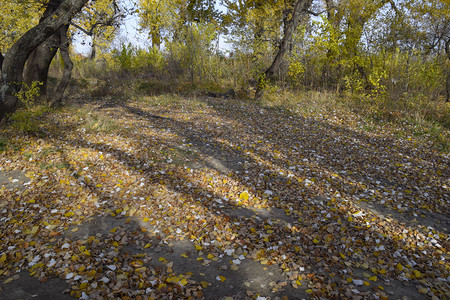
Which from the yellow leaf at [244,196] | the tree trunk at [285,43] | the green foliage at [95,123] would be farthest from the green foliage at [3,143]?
the tree trunk at [285,43]

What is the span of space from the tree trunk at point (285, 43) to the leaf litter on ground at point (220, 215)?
18.9ft

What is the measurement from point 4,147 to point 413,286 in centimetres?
783

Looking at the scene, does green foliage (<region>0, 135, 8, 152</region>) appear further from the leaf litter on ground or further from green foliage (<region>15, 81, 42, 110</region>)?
green foliage (<region>15, 81, 42, 110</region>)

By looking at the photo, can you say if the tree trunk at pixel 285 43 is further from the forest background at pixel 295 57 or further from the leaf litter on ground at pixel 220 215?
the leaf litter on ground at pixel 220 215

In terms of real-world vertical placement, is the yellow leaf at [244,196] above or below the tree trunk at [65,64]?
below

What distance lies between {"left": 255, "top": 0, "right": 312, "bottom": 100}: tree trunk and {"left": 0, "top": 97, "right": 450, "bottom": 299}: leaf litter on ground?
5767 millimetres

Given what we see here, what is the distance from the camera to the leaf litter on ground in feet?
10.2

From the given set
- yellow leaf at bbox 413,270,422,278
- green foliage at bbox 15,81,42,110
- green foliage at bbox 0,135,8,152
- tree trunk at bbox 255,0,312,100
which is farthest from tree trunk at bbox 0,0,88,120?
tree trunk at bbox 255,0,312,100

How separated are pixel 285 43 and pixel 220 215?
34.8 feet

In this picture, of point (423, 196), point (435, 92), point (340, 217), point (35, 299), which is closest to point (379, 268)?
point (340, 217)

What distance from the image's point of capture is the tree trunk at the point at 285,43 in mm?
12211

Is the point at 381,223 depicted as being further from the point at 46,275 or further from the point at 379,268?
the point at 46,275

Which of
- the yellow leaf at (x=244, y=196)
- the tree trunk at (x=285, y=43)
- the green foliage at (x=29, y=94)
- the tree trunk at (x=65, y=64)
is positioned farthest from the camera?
the tree trunk at (x=285, y=43)

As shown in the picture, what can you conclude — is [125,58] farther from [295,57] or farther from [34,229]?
[34,229]
